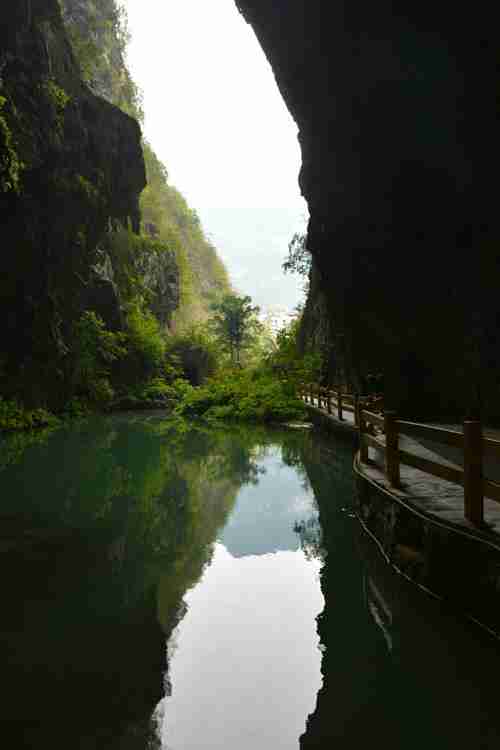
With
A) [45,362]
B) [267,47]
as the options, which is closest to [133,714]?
[267,47]

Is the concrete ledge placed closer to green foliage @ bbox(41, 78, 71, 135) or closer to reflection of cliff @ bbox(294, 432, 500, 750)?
reflection of cliff @ bbox(294, 432, 500, 750)

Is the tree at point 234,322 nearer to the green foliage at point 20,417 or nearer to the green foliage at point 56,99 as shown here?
the green foliage at point 20,417

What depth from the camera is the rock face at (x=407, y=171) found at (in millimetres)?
10992

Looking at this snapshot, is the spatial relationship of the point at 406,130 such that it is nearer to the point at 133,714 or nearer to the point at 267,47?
the point at 267,47

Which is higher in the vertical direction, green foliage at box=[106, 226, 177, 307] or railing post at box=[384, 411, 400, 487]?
green foliage at box=[106, 226, 177, 307]

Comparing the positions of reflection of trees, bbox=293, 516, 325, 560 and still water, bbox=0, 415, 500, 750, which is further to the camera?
reflection of trees, bbox=293, 516, 325, 560

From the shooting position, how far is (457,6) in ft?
33.0

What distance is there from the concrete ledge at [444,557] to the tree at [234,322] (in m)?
42.7

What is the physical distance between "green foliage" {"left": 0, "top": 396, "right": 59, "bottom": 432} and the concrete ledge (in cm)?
1846

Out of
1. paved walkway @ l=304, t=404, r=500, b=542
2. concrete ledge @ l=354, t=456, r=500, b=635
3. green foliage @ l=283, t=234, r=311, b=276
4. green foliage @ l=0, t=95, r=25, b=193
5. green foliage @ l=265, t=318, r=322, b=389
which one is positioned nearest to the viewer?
concrete ledge @ l=354, t=456, r=500, b=635

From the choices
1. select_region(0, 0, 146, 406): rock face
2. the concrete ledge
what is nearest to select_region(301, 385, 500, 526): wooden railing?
the concrete ledge

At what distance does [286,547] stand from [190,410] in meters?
25.8

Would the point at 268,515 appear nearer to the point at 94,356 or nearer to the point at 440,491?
the point at 440,491

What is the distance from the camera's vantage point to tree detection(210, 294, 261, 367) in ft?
163
